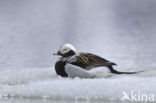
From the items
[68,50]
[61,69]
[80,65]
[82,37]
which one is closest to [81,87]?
[80,65]

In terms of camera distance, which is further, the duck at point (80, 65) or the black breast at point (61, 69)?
the black breast at point (61, 69)

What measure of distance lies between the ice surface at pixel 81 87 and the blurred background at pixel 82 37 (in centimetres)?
138

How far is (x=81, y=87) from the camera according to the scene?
199 inches

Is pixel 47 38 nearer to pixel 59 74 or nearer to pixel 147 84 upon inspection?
pixel 59 74

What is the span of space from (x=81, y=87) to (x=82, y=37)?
7229mm

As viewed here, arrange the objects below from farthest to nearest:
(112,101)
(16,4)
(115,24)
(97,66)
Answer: (16,4) → (115,24) → (97,66) → (112,101)

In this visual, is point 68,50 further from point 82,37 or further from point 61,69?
point 82,37

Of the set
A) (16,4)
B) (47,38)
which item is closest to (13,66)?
(47,38)

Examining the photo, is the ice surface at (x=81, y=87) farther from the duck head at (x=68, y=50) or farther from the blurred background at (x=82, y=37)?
the blurred background at (x=82, y=37)

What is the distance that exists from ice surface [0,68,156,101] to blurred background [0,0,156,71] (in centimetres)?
138

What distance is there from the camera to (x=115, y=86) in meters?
4.96

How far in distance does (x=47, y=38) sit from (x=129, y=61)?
16.8 ft

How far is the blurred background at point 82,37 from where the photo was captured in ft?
27.1

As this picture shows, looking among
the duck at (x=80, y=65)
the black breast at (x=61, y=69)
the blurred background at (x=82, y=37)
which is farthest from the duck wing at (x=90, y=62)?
the blurred background at (x=82, y=37)
